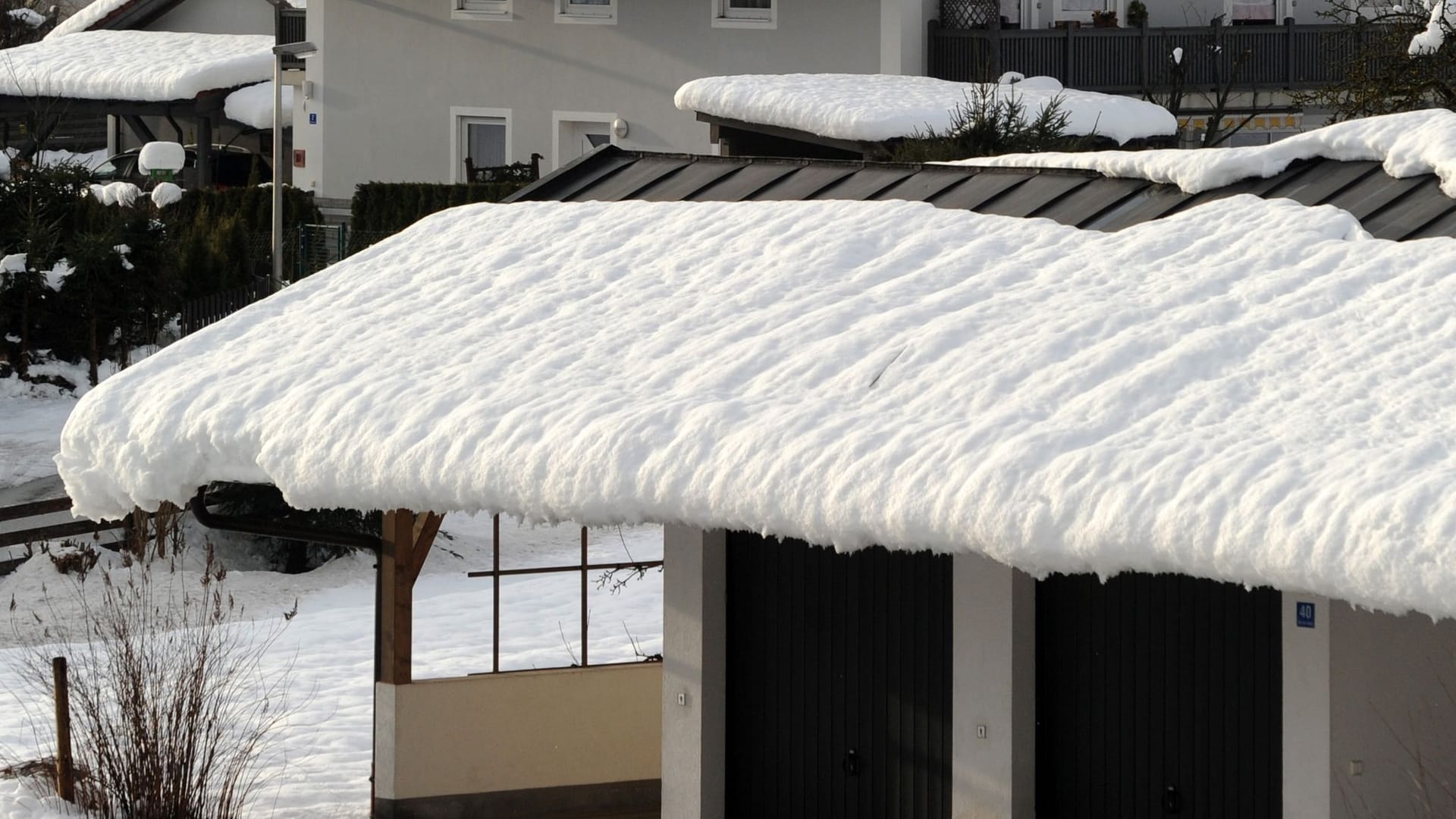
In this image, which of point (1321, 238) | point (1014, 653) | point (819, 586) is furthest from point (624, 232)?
point (1321, 238)

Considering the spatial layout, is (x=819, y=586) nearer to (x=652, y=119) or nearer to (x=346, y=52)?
(x=652, y=119)

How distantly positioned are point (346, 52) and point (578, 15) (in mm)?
4142

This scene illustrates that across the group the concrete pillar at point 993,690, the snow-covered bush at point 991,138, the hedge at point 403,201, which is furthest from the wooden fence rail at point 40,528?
the concrete pillar at point 993,690

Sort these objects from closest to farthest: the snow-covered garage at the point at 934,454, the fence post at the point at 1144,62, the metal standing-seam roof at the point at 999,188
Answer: the snow-covered garage at the point at 934,454 → the metal standing-seam roof at the point at 999,188 → the fence post at the point at 1144,62

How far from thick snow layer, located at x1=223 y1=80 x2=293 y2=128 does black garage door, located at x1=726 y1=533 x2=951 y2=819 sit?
26192 mm

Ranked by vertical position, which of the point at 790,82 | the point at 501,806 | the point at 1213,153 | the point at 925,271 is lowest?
the point at 501,806

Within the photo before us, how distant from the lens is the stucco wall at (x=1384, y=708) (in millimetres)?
8852

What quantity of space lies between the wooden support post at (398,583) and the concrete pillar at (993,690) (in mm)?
3559

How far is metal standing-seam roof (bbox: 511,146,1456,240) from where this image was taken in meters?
9.23

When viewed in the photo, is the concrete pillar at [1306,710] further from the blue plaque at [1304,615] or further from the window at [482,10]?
the window at [482,10]

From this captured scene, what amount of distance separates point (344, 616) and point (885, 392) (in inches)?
498

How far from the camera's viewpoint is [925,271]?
9586mm

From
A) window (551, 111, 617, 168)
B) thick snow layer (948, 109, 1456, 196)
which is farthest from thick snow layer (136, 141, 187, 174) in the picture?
thick snow layer (948, 109, 1456, 196)

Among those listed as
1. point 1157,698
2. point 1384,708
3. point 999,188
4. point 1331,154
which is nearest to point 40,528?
point 999,188
